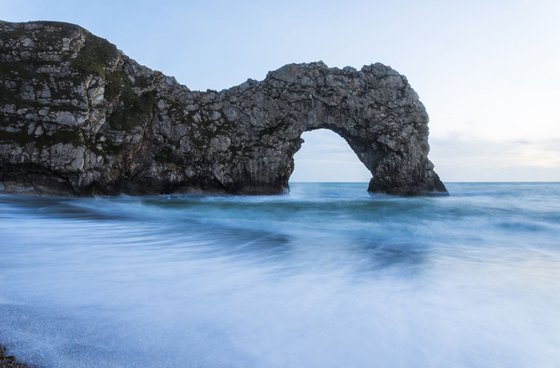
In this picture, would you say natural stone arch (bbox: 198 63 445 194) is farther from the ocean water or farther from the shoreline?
the shoreline

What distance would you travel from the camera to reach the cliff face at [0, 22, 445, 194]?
22.6 meters

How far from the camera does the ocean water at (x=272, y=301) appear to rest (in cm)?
328

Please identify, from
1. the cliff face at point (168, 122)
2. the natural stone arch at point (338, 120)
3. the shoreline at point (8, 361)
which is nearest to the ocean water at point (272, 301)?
the shoreline at point (8, 361)

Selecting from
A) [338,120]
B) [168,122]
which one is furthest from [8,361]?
[338,120]

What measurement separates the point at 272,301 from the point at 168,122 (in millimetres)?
25763

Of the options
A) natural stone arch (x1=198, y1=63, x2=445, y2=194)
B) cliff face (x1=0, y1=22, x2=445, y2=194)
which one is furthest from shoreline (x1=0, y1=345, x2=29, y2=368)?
natural stone arch (x1=198, y1=63, x2=445, y2=194)

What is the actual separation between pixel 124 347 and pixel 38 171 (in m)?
22.9

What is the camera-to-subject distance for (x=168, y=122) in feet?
93.8

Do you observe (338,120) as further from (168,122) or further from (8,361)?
(8,361)

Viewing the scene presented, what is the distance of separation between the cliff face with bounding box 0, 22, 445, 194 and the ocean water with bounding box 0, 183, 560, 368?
1429cm

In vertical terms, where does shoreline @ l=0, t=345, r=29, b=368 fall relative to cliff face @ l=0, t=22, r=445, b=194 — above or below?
below

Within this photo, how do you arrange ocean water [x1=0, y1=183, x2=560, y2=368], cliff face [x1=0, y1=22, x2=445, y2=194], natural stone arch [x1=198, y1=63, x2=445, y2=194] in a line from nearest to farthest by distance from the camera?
ocean water [x1=0, y1=183, x2=560, y2=368] < cliff face [x1=0, y1=22, x2=445, y2=194] < natural stone arch [x1=198, y1=63, x2=445, y2=194]

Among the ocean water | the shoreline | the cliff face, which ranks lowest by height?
the ocean water

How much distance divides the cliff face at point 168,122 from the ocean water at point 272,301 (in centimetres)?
1429
